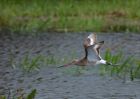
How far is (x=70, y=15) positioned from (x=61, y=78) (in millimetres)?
12172

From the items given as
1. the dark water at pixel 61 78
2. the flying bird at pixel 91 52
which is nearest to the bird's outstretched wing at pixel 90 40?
the flying bird at pixel 91 52

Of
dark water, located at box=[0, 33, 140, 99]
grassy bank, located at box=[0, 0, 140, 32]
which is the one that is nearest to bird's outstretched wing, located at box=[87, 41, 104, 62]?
dark water, located at box=[0, 33, 140, 99]

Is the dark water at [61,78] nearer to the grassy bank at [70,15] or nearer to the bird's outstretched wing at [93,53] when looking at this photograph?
the bird's outstretched wing at [93,53]

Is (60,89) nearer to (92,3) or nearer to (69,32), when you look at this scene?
(69,32)

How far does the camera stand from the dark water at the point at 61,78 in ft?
52.5

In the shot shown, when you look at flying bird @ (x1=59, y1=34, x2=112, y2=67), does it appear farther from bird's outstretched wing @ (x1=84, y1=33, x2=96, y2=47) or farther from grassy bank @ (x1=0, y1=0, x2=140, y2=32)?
grassy bank @ (x1=0, y1=0, x2=140, y2=32)

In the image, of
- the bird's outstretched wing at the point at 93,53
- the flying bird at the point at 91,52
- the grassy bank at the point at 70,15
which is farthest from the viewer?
the grassy bank at the point at 70,15

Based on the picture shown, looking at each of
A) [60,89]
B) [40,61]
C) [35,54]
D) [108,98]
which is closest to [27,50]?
[35,54]

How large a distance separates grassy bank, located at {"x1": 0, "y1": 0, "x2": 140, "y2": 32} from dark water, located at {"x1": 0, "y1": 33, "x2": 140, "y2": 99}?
9.88ft

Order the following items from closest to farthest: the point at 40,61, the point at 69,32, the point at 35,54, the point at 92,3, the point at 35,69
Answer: the point at 35,69, the point at 40,61, the point at 35,54, the point at 69,32, the point at 92,3

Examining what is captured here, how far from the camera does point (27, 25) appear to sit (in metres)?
28.8

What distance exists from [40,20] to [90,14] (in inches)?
97.3

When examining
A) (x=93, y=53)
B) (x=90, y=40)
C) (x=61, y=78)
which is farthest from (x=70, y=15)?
(x=90, y=40)

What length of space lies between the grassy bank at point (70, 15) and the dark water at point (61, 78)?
9.88 ft
